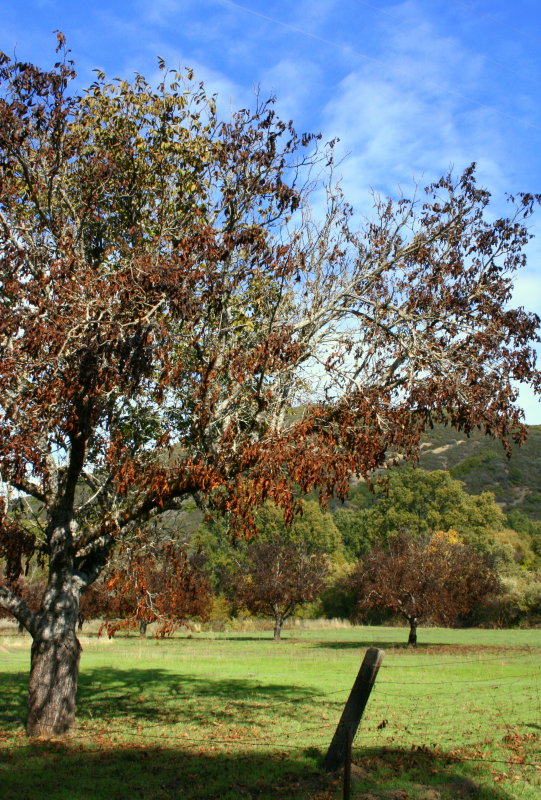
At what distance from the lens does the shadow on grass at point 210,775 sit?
26.4ft

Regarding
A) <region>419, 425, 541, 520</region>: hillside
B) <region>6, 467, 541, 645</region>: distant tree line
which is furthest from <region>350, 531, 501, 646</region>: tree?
<region>419, 425, 541, 520</region>: hillside

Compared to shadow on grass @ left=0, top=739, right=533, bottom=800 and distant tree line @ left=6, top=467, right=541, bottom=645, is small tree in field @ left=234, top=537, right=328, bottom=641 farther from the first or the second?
shadow on grass @ left=0, top=739, right=533, bottom=800

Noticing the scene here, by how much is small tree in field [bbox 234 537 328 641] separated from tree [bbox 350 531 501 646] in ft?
19.0

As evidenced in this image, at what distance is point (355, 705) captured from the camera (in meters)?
8.57

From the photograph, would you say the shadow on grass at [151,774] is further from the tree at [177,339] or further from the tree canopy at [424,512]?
the tree canopy at [424,512]

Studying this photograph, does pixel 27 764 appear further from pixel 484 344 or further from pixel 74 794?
pixel 484 344

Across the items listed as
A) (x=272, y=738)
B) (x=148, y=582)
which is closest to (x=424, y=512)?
(x=272, y=738)

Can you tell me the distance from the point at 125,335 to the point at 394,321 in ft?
18.7

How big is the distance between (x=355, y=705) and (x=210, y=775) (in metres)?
2.15

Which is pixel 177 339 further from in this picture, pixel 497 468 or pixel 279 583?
pixel 497 468

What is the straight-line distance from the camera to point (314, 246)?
13648 mm

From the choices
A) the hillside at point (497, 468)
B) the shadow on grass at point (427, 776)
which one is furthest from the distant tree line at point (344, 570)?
the hillside at point (497, 468)

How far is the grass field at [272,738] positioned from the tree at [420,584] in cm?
1578

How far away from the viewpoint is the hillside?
424 ft
